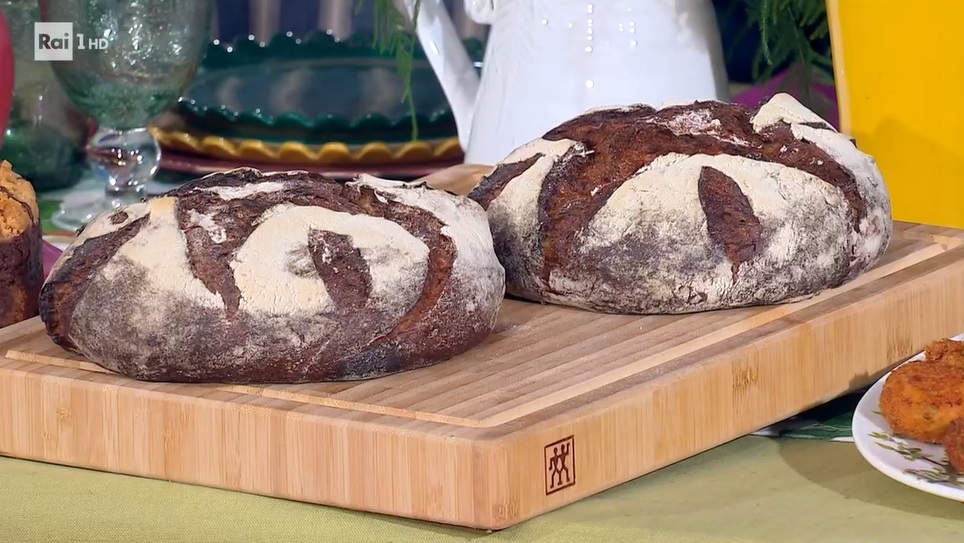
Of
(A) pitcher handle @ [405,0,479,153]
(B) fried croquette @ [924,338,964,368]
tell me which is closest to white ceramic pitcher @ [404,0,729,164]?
(A) pitcher handle @ [405,0,479,153]

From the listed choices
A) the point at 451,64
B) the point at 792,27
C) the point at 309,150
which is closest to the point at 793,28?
the point at 792,27

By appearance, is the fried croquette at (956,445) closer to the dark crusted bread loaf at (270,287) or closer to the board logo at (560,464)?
the board logo at (560,464)

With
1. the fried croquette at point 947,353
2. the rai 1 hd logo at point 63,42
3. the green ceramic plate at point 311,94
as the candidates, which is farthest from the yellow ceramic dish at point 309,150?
the fried croquette at point 947,353

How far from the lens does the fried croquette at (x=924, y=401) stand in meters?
0.83

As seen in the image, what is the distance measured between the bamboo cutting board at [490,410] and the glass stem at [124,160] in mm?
415

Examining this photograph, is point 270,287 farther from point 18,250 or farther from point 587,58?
point 587,58

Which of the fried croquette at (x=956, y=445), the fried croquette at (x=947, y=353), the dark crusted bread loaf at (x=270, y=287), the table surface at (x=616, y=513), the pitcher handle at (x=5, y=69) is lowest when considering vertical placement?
the table surface at (x=616, y=513)

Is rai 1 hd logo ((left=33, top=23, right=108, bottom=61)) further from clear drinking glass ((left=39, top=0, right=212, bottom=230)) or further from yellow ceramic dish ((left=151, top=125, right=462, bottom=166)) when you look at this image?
yellow ceramic dish ((left=151, top=125, right=462, bottom=166))

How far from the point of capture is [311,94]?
1.60 meters

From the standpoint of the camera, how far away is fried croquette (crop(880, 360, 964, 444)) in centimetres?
83

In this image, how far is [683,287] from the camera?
1.02 m

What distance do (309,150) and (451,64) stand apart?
0.18 m

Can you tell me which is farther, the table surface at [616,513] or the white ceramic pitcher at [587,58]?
the white ceramic pitcher at [587,58]

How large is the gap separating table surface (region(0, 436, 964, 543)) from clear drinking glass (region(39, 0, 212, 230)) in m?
0.49
